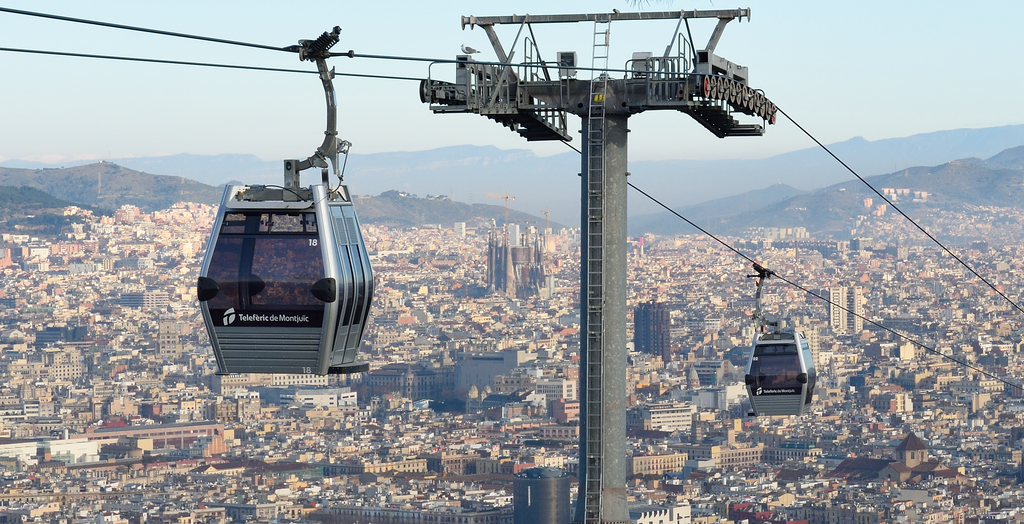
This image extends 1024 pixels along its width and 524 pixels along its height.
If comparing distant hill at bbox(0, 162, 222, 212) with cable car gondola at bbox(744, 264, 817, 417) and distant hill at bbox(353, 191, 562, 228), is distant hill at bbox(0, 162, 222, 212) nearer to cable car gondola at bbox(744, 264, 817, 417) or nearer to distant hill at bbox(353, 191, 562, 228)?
distant hill at bbox(353, 191, 562, 228)

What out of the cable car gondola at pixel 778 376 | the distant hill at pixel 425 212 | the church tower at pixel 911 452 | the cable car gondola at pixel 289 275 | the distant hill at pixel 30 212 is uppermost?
the distant hill at pixel 425 212

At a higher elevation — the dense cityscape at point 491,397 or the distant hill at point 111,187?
the distant hill at point 111,187

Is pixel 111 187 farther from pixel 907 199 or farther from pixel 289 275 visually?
→ pixel 289 275

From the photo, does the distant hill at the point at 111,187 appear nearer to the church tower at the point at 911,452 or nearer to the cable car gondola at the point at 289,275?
the church tower at the point at 911,452

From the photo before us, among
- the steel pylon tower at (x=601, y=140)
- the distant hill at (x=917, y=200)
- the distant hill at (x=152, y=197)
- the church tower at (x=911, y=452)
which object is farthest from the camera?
the distant hill at (x=917, y=200)

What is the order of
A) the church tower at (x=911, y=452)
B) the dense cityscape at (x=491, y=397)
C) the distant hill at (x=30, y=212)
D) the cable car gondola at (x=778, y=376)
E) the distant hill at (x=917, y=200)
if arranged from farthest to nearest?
the distant hill at (x=917, y=200) → the distant hill at (x=30, y=212) → the church tower at (x=911, y=452) → the dense cityscape at (x=491, y=397) → the cable car gondola at (x=778, y=376)

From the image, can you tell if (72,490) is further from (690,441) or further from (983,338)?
(983,338)

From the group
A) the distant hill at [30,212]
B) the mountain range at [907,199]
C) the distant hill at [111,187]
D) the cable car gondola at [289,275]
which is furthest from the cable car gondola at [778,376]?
the mountain range at [907,199]
